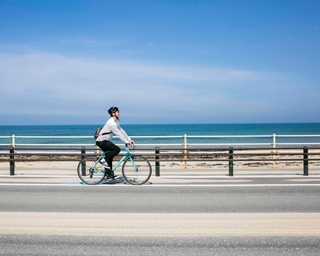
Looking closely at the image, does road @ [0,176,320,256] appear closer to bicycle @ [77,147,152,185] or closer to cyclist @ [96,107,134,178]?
bicycle @ [77,147,152,185]

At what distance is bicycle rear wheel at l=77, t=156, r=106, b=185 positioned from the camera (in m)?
11.3

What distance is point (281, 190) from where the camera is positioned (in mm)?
10062

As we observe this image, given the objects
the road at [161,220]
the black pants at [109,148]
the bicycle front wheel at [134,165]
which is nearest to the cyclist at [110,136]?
the black pants at [109,148]

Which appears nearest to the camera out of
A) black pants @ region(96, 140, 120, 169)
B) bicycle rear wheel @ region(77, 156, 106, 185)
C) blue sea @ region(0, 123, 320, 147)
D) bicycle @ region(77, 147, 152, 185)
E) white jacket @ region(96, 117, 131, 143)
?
white jacket @ region(96, 117, 131, 143)

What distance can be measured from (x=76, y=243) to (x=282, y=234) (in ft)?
9.49

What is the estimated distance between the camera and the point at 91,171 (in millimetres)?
11398

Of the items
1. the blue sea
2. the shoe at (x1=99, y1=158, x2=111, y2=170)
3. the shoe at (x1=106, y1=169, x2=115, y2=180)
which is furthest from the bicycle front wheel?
the blue sea

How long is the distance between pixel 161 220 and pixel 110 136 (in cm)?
465

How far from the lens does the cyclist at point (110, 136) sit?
10635 millimetres

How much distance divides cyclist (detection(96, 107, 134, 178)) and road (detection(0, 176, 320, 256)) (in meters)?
0.88

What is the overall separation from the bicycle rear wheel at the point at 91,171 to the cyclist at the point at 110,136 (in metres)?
0.26

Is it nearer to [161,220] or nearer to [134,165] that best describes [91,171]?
[134,165]

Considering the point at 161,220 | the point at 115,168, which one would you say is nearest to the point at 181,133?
the point at 115,168

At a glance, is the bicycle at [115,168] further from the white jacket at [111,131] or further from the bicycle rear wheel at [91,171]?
the white jacket at [111,131]
